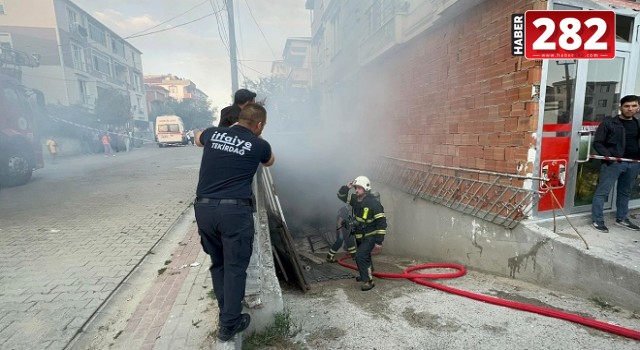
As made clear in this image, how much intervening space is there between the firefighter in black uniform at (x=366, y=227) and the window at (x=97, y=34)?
3437 cm

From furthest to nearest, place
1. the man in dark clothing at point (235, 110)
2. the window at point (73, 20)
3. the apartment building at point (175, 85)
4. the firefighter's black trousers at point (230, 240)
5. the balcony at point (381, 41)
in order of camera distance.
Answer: the apartment building at point (175, 85), the window at point (73, 20), the balcony at point (381, 41), the man in dark clothing at point (235, 110), the firefighter's black trousers at point (230, 240)

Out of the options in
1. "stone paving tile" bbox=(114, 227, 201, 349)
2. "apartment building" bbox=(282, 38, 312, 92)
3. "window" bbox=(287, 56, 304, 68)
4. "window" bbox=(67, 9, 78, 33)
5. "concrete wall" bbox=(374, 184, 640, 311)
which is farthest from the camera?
"window" bbox=(287, 56, 304, 68)

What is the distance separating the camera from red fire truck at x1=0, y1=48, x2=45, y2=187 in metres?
8.30

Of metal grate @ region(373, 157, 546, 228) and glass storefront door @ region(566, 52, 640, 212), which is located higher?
glass storefront door @ region(566, 52, 640, 212)

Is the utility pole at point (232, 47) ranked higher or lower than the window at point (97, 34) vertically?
lower

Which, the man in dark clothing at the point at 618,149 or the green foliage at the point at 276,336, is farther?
the man in dark clothing at the point at 618,149

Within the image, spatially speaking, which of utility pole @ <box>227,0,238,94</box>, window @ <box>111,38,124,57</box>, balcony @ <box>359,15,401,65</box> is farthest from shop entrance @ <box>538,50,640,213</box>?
window @ <box>111,38,124,57</box>

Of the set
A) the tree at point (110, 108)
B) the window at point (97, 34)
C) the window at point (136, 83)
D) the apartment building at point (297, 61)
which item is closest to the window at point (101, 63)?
the window at point (97, 34)

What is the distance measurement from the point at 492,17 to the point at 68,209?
755 centimetres

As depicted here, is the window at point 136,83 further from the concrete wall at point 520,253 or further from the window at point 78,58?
the concrete wall at point 520,253

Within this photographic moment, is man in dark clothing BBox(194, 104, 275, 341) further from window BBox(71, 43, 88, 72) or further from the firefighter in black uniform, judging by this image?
window BBox(71, 43, 88, 72)

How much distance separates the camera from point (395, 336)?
2.51 meters

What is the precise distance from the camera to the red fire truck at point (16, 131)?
27.2 ft

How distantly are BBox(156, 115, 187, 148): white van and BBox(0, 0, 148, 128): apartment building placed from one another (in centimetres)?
557
